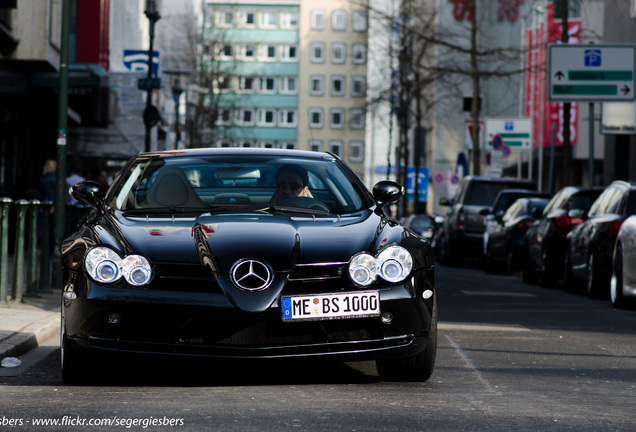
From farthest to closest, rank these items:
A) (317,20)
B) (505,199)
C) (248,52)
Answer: (248,52)
(317,20)
(505,199)

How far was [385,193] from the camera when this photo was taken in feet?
29.6

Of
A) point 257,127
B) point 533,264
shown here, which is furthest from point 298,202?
point 257,127

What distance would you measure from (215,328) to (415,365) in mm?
1259

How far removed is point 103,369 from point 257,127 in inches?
5239

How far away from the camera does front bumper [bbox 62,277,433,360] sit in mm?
7238

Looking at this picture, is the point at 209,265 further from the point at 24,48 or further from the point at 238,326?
the point at 24,48

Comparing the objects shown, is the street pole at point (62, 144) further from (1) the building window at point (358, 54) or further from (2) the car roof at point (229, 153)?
(1) the building window at point (358, 54)

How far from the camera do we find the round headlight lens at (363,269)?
7.38 metres

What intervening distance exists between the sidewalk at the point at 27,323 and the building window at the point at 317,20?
125 meters

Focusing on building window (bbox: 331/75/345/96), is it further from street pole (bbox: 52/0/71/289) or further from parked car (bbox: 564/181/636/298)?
street pole (bbox: 52/0/71/289)

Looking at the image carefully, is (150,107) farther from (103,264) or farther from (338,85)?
(338,85)

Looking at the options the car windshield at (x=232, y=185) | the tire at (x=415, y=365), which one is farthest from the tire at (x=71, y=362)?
the tire at (x=415, y=365)

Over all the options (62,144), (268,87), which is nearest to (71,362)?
(62,144)

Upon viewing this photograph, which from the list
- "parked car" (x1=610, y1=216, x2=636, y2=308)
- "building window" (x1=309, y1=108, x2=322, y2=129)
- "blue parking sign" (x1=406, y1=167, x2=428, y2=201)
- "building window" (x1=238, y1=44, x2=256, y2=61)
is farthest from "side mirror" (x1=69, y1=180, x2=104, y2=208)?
"building window" (x1=238, y1=44, x2=256, y2=61)
